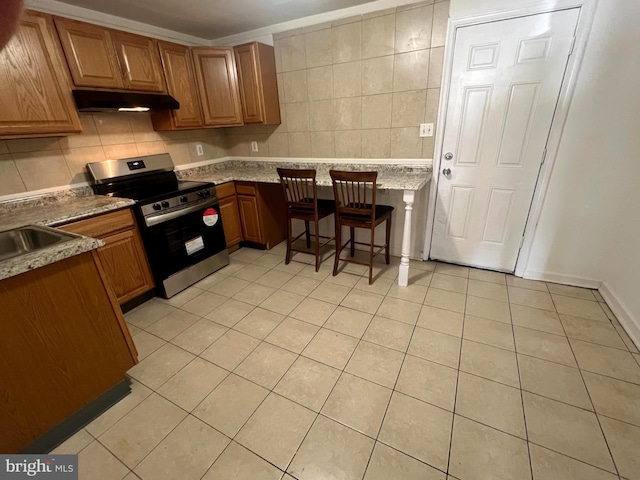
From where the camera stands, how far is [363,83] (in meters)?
2.62

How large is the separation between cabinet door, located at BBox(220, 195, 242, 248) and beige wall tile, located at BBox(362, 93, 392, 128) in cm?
156

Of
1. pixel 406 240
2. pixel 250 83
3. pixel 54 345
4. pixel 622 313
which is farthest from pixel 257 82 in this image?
pixel 622 313

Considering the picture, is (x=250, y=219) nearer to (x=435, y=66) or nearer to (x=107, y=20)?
(x=107, y=20)

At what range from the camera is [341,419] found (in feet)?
4.62

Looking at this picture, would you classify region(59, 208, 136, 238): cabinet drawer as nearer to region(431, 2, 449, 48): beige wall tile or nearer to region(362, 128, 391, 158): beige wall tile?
region(362, 128, 391, 158): beige wall tile

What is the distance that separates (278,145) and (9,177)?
220 centimetres

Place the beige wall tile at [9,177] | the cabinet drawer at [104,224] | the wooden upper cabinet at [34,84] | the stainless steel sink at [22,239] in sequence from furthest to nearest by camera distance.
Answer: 1. the beige wall tile at [9,177]
2. the cabinet drawer at [104,224]
3. the wooden upper cabinet at [34,84]
4. the stainless steel sink at [22,239]

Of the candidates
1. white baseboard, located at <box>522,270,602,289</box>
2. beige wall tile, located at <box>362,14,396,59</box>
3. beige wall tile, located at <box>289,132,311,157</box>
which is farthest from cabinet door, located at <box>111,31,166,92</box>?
white baseboard, located at <box>522,270,602,289</box>

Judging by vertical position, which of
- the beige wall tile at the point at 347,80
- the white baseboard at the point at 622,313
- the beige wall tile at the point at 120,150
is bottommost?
the white baseboard at the point at 622,313

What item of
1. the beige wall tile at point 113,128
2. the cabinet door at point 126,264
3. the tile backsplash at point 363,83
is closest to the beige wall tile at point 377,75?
the tile backsplash at point 363,83

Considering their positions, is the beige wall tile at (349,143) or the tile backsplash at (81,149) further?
the beige wall tile at (349,143)

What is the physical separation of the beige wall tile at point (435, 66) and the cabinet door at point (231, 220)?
7.00 ft

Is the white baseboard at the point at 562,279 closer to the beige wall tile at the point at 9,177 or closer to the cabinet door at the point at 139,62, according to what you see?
the cabinet door at the point at 139,62

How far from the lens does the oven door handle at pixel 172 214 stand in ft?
7.17
